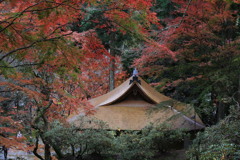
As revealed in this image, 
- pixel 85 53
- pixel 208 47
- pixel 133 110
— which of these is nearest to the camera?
pixel 85 53

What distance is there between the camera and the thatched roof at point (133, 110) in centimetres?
851

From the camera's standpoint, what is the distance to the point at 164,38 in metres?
8.48

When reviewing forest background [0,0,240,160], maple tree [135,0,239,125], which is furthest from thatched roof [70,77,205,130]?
maple tree [135,0,239,125]

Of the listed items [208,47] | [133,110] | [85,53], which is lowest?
[133,110]

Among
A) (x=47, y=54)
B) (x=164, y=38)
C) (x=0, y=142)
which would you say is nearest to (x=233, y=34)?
(x=164, y=38)

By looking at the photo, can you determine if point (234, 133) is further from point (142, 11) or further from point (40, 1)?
point (40, 1)

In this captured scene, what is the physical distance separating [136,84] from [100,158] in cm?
346

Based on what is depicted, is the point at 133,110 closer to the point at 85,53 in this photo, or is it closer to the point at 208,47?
the point at 208,47

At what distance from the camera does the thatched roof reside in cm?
851

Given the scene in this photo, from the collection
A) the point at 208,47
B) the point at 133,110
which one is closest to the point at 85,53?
the point at 208,47

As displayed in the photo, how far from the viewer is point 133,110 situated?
9078 mm

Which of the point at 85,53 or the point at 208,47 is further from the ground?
the point at 208,47

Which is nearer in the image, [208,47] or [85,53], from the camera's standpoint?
[85,53]

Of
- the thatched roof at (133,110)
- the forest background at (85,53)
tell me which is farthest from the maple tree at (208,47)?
the thatched roof at (133,110)
